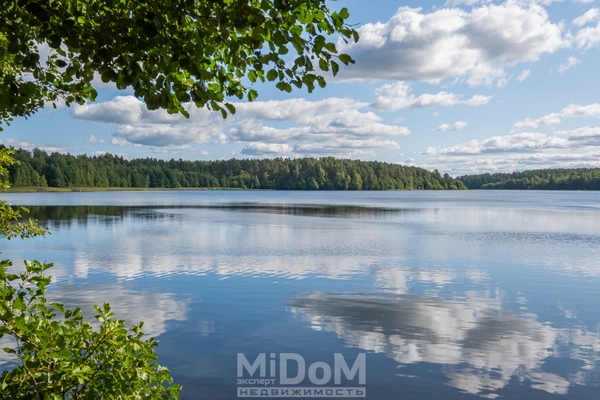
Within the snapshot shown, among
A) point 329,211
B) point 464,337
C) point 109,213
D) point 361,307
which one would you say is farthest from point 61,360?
point 329,211

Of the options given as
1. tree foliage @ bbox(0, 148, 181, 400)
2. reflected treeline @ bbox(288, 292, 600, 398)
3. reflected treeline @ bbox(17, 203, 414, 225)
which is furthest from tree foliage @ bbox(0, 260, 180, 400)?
reflected treeline @ bbox(17, 203, 414, 225)

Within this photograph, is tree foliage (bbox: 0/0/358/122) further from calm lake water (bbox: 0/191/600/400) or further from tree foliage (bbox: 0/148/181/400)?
calm lake water (bbox: 0/191/600/400)

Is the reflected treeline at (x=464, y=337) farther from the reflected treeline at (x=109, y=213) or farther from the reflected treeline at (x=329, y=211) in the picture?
the reflected treeline at (x=329, y=211)

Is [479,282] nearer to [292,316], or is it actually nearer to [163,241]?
[292,316]

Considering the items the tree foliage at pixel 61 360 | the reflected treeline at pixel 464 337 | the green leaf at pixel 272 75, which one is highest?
the green leaf at pixel 272 75

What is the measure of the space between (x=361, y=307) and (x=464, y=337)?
11.7ft

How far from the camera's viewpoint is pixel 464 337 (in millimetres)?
12680

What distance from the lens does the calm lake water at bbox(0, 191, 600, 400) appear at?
1045cm

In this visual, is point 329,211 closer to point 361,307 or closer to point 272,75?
point 361,307

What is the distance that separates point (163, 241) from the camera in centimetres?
3206

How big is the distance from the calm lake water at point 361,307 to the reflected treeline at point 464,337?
4cm

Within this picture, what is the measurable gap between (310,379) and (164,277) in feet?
37.3

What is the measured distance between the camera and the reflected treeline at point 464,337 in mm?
10398

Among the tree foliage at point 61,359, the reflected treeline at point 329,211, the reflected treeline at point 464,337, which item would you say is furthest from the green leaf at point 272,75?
the reflected treeline at point 329,211
